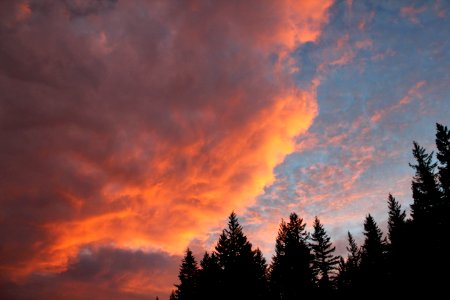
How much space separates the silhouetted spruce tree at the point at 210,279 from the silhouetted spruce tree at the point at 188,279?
3880 millimetres

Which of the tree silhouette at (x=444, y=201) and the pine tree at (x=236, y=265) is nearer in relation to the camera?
the tree silhouette at (x=444, y=201)

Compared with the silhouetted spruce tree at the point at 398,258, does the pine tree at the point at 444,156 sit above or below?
above

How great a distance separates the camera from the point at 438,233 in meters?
32.7

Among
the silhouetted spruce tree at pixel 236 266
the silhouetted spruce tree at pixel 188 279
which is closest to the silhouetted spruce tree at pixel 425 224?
the silhouetted spruce tree at pixel 236 266

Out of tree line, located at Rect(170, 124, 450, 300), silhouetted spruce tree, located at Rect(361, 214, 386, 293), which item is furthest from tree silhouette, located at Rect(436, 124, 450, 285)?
silhouetted spruce tree, located at Rect(361, 214, 386, 293)

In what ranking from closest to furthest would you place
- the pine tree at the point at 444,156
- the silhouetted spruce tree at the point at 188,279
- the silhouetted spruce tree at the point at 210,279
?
the pine tree at the point at 444,156
the silhouetted spruce tree at the point at 210,279
the silhouetted spruce tree at the point at 188,279

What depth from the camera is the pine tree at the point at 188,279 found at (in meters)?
49.9

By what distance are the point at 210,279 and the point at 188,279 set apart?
403 inches

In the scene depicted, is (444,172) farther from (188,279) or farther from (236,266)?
(188,279)

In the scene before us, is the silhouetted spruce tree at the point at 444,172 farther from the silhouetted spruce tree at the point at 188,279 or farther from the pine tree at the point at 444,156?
the silhouetted spruce tree at the point at 188,279

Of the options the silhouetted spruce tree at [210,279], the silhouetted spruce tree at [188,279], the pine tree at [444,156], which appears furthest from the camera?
the silhouetted spruce tree at [188,279]

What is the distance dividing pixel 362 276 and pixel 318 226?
878cm

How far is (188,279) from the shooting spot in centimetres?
5253

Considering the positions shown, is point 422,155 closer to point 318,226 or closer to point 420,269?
point 420,269
